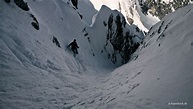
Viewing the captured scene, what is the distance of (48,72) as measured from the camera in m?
13.1

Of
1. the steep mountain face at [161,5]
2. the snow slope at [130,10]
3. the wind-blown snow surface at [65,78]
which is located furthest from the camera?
the steep mountain face at [161,5]

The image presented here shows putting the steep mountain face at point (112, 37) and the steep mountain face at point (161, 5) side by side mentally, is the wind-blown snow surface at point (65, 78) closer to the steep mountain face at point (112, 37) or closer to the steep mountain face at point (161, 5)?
the steep mountain face at point (112, 37)

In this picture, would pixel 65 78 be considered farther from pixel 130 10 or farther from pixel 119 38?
pixel 130 10

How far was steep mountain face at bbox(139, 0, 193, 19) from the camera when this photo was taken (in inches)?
4240

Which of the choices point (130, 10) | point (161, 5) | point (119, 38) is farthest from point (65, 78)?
point (161, 5)

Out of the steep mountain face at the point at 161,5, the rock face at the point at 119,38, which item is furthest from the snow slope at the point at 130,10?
the rock face at the point at 119,38

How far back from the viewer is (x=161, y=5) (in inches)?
4414

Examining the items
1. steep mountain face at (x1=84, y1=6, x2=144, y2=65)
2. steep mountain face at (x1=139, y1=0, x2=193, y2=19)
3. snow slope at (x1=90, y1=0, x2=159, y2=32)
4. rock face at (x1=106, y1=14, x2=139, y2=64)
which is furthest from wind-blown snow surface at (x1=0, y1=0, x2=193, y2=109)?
steep mountain face at (x1=139, y1=0, x2=193, y2=19)

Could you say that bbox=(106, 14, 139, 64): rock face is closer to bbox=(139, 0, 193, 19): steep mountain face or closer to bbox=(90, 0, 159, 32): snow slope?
bbox=(90, 0, 159, 32): snow slope

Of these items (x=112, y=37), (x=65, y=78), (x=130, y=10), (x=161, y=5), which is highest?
(x=161, y=5)

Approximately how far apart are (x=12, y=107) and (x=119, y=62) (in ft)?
88.8

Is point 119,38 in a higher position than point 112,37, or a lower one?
lower

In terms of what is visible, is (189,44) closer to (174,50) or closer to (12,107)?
(174,50)

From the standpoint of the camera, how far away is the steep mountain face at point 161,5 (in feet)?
353
